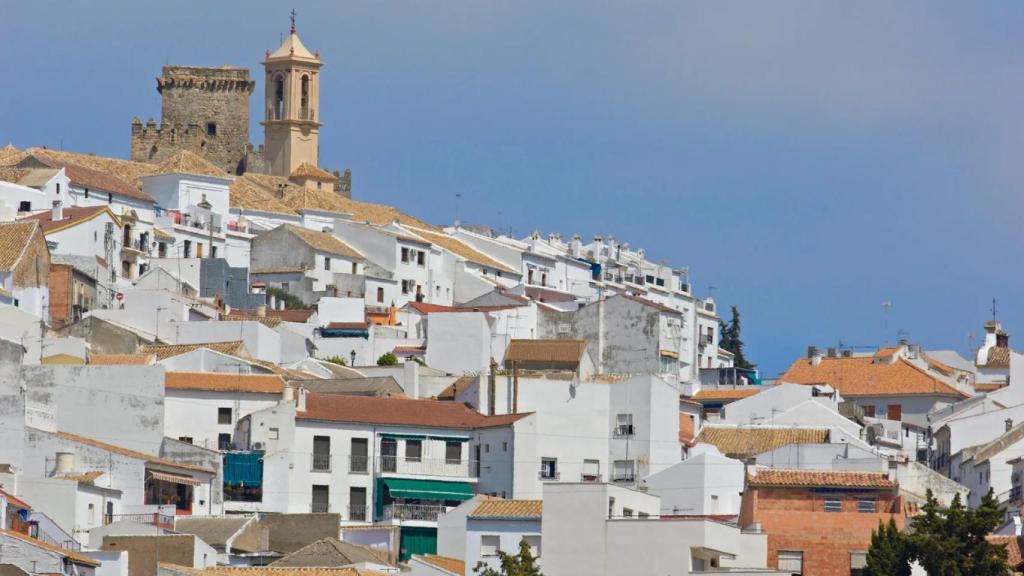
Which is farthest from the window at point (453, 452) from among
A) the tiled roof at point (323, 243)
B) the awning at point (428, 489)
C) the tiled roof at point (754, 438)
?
the tiled roof at point (323, 243)

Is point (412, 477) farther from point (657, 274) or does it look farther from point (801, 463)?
point (657, 274)

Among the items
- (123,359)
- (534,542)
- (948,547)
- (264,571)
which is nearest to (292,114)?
(123,359)

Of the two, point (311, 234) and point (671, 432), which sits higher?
point (311, 234)

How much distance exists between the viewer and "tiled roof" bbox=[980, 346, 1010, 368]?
101 meters

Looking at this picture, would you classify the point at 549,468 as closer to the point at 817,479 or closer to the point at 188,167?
the point at 817,479

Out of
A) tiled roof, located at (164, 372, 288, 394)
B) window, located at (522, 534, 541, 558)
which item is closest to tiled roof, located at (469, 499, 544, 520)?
window, located at (522, 534, 541, 558)

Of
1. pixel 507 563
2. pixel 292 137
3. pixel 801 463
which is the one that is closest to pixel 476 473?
pixel 801 463

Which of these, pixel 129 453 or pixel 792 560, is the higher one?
pixel 129 453

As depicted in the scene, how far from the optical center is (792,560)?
61.4m

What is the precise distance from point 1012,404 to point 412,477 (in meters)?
23.0

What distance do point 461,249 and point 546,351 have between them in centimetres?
3127

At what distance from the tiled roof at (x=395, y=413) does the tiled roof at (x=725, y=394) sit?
60.2ft

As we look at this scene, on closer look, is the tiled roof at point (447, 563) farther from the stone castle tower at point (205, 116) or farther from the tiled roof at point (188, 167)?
the stone castle tower at point (205, 116)

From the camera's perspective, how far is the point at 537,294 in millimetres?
108938
